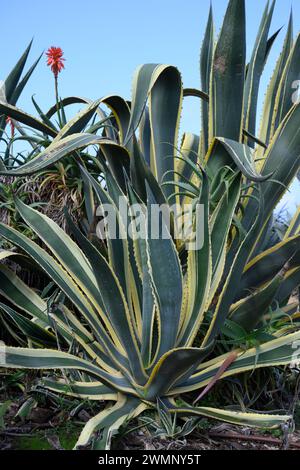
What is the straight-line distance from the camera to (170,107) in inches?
103

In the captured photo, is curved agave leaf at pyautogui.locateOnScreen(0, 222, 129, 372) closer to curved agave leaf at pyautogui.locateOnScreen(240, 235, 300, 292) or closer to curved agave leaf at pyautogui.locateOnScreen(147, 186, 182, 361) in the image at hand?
curved agave leaf at pyautogui.locateOnScreen(147, 186, 182, 361)

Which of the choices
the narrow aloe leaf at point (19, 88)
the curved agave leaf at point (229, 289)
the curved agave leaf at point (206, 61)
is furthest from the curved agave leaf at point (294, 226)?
the narrow aloe leaf at point (19, 88)

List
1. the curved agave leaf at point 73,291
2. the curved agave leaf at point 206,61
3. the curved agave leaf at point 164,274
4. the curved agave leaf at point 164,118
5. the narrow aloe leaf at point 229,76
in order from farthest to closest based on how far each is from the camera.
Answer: the curved agave leaf at point 206,61, the curved agave leaf at point 164,118, the narrow aloe leaf at point 229,76, the curved agave leaf at point 73,291, the curved agave leaf at point 164,274

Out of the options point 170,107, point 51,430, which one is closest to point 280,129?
point 170,107

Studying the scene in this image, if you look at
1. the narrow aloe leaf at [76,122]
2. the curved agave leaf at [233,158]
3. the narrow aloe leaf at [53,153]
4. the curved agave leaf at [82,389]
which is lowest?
the curved agave leaf at [82,389]

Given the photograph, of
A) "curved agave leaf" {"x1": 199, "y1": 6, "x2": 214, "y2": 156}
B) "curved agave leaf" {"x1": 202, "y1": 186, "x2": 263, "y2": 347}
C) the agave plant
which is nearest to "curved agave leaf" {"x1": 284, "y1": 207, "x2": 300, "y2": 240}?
the agave plant

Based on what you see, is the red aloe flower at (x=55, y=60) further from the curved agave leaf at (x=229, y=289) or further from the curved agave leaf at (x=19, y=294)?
the curved agave leaf at (x=229, y=289)

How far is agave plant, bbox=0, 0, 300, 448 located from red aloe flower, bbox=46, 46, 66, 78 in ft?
0.78

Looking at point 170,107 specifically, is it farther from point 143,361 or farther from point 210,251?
point 143,361

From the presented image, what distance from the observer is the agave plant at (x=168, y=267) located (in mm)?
1951

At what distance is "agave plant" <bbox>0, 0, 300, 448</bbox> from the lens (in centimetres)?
195
